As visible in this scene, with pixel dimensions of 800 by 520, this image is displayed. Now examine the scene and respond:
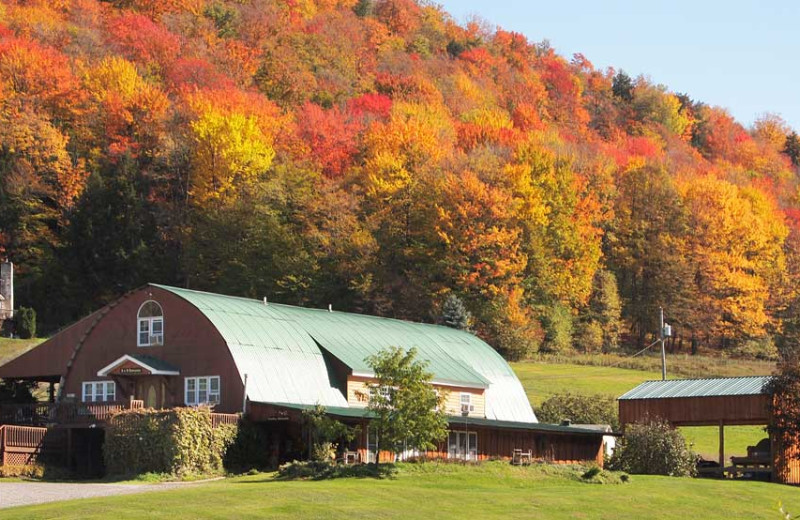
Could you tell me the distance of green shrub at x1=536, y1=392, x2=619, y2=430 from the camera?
216 ft

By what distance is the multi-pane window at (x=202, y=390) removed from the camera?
2014 inches

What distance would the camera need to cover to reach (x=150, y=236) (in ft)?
312

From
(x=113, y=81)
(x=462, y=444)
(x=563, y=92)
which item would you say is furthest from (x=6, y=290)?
(x=563, y=92)

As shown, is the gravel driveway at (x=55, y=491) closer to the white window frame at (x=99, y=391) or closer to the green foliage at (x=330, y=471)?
the green foliage at (x=330, y=471)

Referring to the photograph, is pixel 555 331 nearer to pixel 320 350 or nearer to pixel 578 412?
pixel 578 412

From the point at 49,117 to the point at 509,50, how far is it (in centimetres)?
8794

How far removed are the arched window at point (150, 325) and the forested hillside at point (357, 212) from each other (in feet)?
109

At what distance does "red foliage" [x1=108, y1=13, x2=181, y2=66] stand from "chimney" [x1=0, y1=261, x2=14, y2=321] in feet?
145

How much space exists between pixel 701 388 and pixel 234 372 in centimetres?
2116

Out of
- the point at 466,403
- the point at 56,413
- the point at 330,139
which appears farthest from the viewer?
the point at 330,139

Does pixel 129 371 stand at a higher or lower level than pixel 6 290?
lower

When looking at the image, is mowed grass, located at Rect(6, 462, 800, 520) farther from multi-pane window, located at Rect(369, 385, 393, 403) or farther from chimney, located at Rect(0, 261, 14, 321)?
chimney, located at Rect(0, 261, 14, 321)

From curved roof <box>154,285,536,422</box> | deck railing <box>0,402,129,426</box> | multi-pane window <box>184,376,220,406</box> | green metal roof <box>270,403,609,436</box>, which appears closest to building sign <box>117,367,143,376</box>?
deck railing <box>0,402,129,426</box>

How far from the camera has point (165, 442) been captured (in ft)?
151
